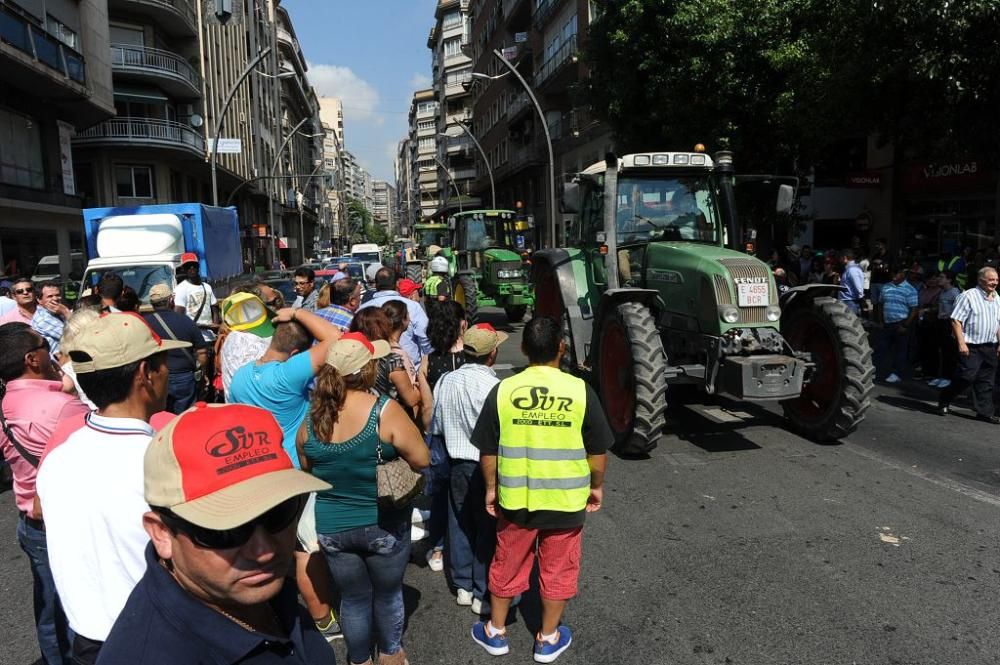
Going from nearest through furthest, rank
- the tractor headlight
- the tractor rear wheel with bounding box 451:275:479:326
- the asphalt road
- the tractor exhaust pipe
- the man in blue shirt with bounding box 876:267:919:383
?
the asphalt road, the tractor headlight, the tractor exhaust pipe, the man in blue shirt with bounding box 876:267:919:383, the tractor rear wheel with bounding box 451:275:479:326

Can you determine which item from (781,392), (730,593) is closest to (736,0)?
(781,392)

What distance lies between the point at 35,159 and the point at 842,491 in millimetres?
25260

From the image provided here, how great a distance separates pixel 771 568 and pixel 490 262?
1270 cm

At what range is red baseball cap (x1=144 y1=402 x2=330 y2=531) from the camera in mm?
1366

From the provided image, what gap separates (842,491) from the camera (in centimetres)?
549

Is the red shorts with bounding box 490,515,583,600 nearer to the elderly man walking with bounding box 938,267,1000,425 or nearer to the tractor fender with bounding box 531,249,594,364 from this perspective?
the tractor fender with bounding box 531,249,594,364

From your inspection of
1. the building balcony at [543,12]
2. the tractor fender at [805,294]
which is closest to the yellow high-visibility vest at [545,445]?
the tractor fender at [805,294]

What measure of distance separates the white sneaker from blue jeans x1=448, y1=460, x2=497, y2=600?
1.39 ft

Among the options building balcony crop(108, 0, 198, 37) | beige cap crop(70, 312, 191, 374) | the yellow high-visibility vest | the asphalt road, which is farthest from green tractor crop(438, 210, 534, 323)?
building balcony crop(108, 0, 198, 37)

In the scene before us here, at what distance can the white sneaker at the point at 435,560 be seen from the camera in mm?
4477

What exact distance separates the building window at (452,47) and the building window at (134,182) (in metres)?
48.4

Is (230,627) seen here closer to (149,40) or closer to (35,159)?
(35,159)

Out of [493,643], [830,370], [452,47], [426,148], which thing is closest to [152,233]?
[830,370]

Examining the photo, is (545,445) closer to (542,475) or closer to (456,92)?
(542,475)
